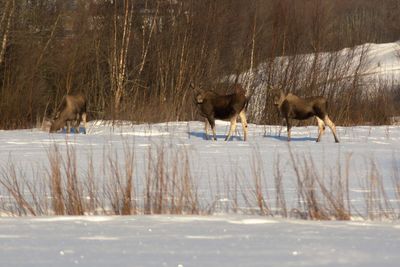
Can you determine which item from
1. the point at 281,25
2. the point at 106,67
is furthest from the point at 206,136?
the point at 106,67

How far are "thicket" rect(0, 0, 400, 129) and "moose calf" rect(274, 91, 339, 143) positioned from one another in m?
5.04

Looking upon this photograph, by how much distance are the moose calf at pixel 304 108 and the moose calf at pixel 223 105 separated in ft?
2.33

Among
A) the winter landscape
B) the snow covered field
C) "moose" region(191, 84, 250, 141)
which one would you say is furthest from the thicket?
the snow covered field

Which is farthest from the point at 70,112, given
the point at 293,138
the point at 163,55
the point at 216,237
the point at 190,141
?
the point at 216,237

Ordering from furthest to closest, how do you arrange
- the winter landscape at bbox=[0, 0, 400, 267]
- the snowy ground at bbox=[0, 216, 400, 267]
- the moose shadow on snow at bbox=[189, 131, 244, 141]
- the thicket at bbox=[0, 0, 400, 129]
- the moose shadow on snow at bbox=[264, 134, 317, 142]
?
the thicket at bbox=[0, 0, 400, 129] < the moose shadow on snow at bbox=[189, 131, 244, 141] < the moose shadow on snow at bbox=[264, 134, 317, 142] < the winter landscape at bbox=[0, 0, 400, 267] < the snowy ground at bbox=[0, 216, 400, 267]

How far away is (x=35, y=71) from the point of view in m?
23.4

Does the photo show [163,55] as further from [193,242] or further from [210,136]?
[193,242]

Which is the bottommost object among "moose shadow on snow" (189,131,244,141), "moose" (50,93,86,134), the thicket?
"moose shadow on snow" (189,131,244,141)

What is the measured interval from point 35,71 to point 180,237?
1825 cm

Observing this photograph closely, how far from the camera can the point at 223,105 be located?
654 inches

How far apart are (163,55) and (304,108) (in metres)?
8.16

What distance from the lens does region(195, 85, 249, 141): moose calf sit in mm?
16375

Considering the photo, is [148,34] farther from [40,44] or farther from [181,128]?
[181,128]

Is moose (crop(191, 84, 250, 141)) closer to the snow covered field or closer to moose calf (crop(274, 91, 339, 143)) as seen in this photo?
moose calf (crop(274, 91, 339, 143))
